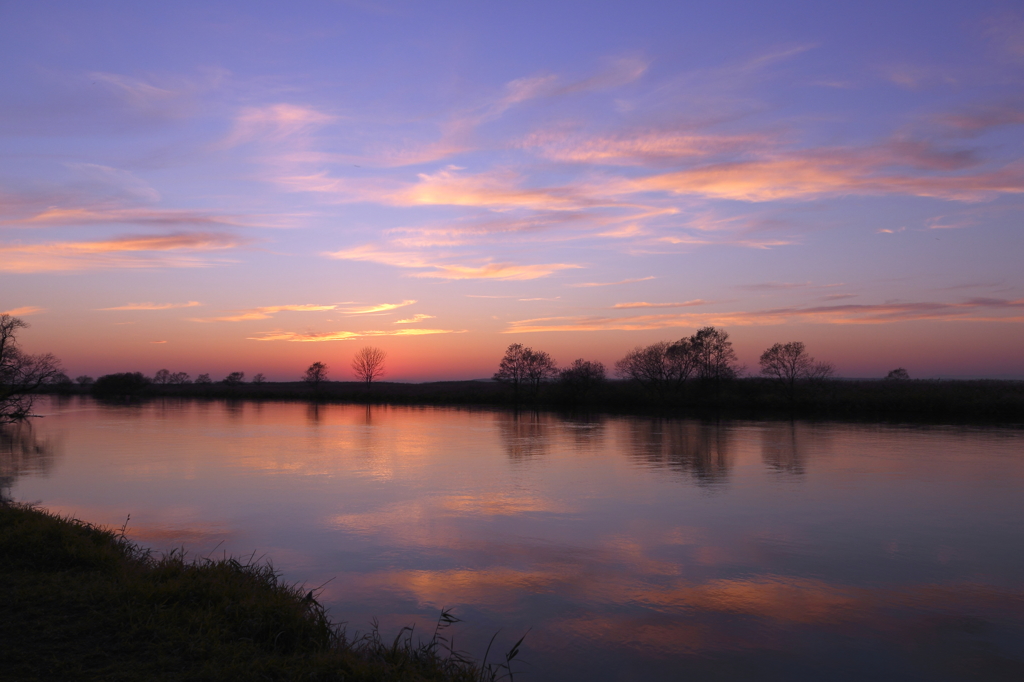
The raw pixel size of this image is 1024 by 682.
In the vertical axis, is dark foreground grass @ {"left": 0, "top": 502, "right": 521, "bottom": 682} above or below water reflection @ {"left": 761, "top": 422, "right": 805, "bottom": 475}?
above

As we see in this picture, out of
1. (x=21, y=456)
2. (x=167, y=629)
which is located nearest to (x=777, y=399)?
(x=21, y=456)

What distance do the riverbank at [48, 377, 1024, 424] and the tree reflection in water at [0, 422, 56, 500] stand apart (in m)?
34.0

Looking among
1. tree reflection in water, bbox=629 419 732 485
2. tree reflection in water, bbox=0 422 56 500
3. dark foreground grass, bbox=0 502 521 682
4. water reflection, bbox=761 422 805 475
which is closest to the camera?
dark foreground grass, bbox=0 502 521 682

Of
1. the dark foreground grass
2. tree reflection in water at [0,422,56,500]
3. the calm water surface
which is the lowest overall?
the calm water surface

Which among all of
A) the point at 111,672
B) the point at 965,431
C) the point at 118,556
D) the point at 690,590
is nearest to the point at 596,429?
the point at 965,431

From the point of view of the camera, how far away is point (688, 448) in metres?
21.7

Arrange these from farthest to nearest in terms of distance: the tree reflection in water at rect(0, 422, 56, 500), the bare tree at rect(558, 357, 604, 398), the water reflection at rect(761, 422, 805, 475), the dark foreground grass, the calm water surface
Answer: the bare tree at rect(558, 357, 604, 398) < the water reflection at rect(761, 422, 805, 475) < the tree reflection in water at rect(0, 422, 56, 500) < the calm water surface < the dark foreground grass

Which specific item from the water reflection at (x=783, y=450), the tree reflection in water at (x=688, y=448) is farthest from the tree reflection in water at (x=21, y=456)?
the water reflection at (x=783, y=450)

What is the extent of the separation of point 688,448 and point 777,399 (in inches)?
1193

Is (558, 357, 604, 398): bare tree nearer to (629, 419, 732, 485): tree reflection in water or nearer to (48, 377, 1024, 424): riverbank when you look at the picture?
(48, 377, 1024, 424): riverbank

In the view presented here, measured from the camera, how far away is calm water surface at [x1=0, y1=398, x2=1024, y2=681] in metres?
6.15

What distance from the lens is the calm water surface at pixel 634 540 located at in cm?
615

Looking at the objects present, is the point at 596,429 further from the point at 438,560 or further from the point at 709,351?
the point at 709,351

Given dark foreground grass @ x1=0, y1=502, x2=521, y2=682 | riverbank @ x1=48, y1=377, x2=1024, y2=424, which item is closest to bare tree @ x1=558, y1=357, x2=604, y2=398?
riverbank @ x1=48, y1=377, x2=1024, y2=424
